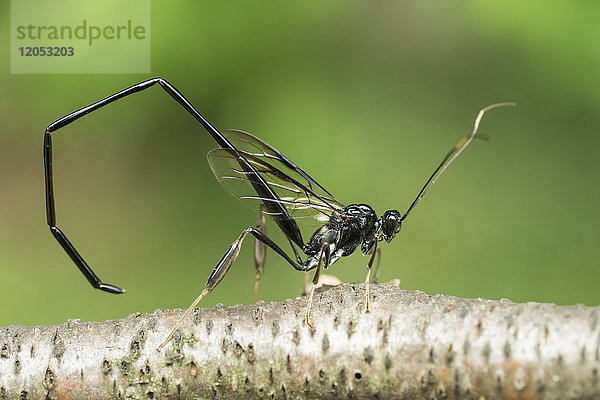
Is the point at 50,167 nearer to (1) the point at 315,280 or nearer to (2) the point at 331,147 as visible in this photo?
(1) the point at 315,280

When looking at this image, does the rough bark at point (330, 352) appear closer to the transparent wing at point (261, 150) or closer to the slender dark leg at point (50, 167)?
the slender dark leg at point (50, 167)

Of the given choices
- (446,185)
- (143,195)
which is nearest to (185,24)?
(143,195)

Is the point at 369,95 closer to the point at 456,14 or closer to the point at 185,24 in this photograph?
the point at 456,14

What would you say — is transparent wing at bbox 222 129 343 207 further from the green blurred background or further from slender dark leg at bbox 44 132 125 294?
the green blurred background

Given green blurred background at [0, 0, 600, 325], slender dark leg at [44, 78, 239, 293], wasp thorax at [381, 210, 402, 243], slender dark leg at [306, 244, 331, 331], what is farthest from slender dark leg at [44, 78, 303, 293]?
green blurred background at [0, 0, 600, 325]

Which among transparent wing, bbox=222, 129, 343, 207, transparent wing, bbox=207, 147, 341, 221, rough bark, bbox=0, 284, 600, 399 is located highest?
transparent wing, bbox=222, 129, 343, 207

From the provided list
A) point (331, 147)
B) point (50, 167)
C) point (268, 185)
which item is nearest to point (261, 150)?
point (268, 185)
